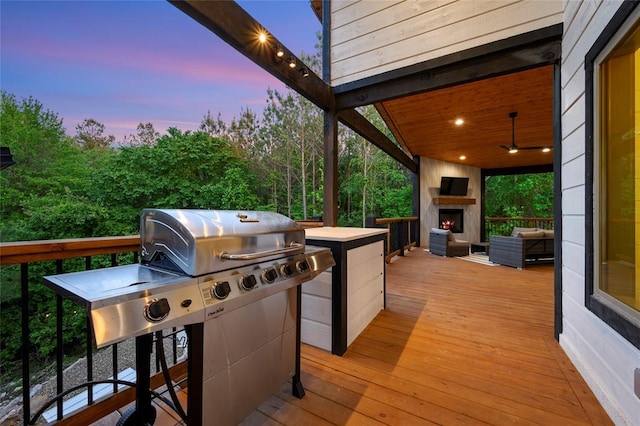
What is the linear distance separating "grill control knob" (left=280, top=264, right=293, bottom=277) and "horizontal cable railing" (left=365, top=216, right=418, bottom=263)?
3.87m

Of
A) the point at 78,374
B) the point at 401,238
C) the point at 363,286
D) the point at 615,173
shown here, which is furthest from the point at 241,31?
the point at 78,374

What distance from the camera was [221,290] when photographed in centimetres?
103

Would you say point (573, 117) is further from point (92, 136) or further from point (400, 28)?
point (92, 136)

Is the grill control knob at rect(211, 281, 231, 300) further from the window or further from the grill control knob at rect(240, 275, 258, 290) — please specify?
the window

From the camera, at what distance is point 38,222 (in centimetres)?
785

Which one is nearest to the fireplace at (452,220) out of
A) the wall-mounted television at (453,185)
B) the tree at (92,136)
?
the wall-mounted television at (453,185)

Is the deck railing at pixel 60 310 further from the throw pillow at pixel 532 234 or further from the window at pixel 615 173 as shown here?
the throw pillow at pixel 532 234

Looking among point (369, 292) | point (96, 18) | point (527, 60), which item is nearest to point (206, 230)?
point (369, 292)

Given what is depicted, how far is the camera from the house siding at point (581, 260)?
137 centimetres

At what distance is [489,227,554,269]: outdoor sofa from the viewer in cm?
516

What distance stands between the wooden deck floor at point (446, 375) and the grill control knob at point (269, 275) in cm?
80

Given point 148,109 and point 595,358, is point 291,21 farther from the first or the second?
point 595,358

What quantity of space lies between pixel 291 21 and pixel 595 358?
984 centimetres

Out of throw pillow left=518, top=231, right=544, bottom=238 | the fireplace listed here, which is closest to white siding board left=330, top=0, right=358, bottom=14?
throw pillow left=518, top=231, right=544, bottom=238
